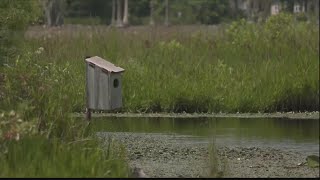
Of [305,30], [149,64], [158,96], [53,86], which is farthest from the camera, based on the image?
[305,30]

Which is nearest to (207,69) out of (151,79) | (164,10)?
(151,79)

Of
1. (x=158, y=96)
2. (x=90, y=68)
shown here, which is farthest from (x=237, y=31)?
(x=90, y=68)

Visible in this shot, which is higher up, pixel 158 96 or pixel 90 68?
pixel 90 68

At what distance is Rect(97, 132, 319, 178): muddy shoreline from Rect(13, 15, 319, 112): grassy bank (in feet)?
6.75

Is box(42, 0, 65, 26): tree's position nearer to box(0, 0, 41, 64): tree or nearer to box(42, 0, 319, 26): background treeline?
box(42, 0, 319, 26): background treeline

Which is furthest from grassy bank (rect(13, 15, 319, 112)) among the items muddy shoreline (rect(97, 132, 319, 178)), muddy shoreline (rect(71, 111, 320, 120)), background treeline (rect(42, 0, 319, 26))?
background treeline (rect(42, 0, 319, 26))

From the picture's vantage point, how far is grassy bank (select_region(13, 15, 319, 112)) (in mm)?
12367

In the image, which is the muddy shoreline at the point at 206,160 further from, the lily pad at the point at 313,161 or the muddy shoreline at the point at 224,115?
the muddy shoreline at the point at 224,115

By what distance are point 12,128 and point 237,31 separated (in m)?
10.9

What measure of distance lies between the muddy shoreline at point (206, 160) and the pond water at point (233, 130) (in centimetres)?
37

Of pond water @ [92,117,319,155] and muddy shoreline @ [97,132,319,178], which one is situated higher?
muddy shoreline @ [97,132,319,178]

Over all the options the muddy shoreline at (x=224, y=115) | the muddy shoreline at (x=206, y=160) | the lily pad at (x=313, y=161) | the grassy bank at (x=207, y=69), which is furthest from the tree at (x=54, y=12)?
the lily pad at (x=313, y=161)

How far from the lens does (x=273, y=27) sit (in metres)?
15.9

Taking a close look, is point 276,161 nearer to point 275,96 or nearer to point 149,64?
point 275,96
